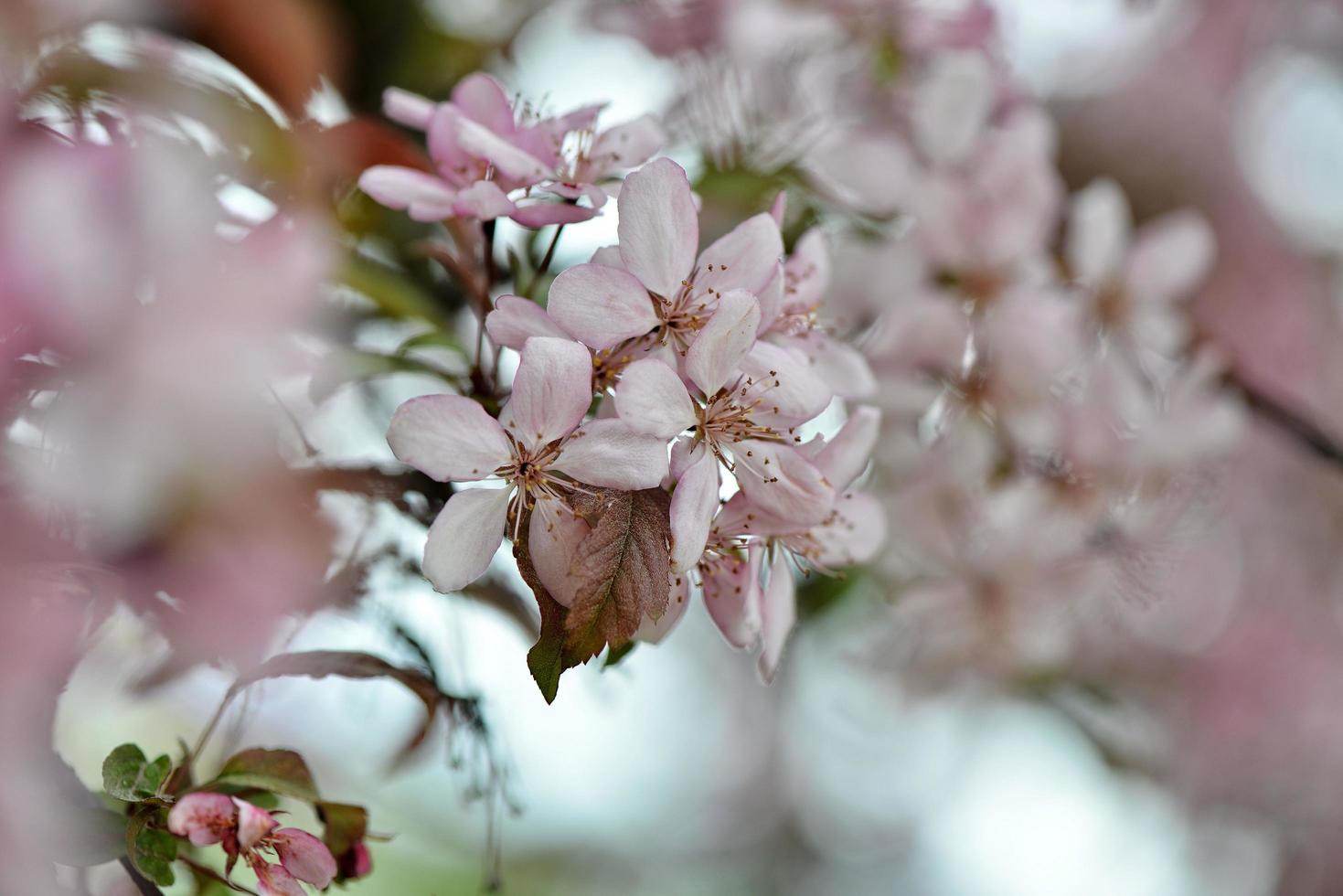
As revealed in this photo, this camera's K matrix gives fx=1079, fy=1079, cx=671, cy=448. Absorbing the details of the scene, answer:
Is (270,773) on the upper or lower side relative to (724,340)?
lower

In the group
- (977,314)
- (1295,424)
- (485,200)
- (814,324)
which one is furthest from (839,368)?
(1295,424)

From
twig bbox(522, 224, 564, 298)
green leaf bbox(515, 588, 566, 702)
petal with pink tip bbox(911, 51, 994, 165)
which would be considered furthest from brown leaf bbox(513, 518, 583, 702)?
petal with pink tip bbox(911, 51, 994, 165)

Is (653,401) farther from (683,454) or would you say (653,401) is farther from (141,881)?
(141,881)

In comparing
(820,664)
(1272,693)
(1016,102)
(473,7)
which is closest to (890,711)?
(820,664)

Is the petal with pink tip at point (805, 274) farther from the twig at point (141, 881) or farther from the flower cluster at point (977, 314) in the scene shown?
the twig at point (141, 881)

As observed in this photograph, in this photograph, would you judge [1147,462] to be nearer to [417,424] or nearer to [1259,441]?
[417,424]

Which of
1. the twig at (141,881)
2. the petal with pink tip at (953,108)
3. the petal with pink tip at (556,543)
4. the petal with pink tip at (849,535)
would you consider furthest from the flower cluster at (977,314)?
the twig at (141,881)

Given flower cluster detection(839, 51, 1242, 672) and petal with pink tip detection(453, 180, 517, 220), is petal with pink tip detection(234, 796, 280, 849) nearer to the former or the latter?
petal with pink tip detection(453, 180, 517, 220)
